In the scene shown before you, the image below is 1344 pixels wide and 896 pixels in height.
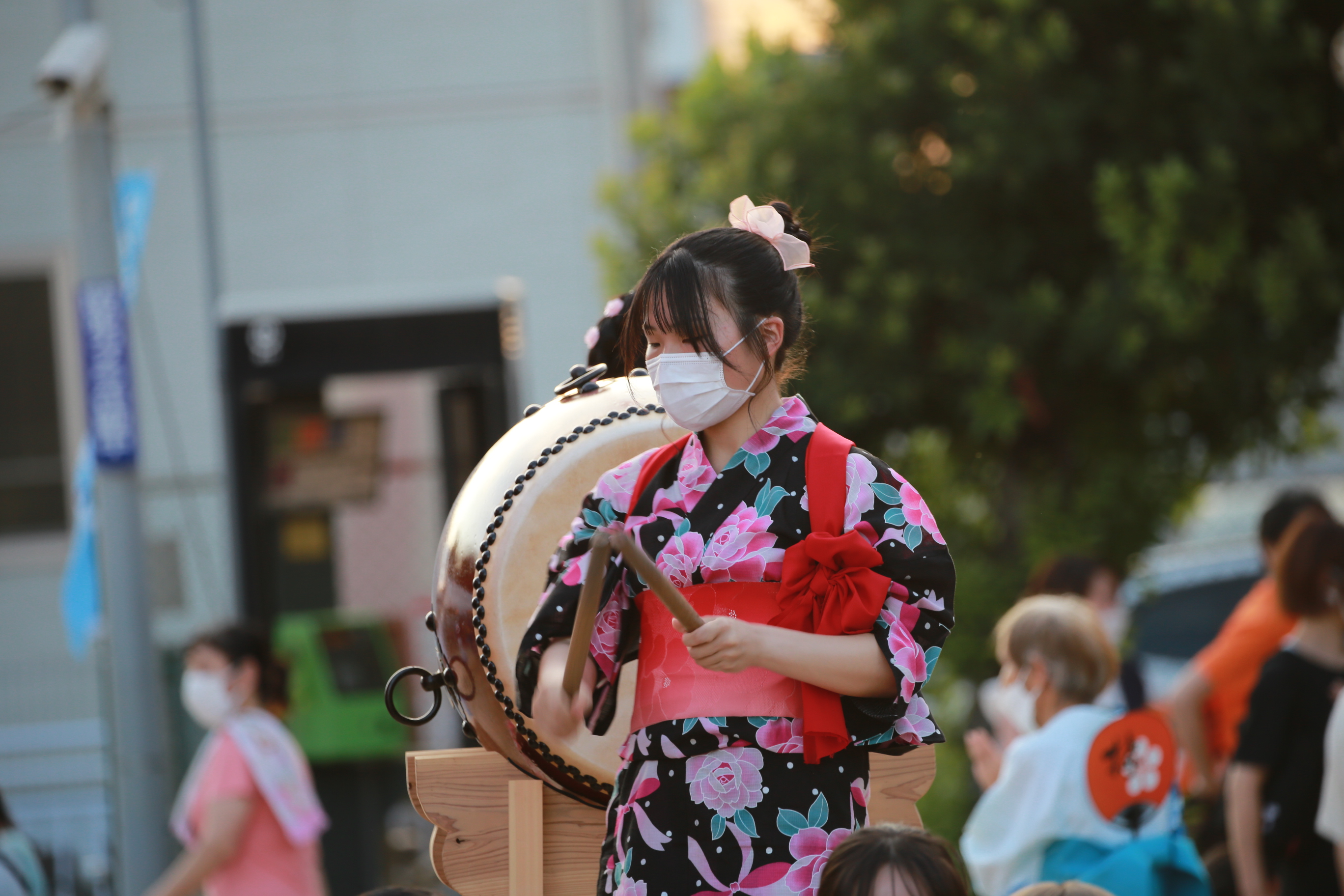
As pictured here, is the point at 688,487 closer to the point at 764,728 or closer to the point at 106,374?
the point at 764,728

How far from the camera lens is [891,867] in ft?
5.70

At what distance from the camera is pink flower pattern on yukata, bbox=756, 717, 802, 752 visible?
1.70 metres

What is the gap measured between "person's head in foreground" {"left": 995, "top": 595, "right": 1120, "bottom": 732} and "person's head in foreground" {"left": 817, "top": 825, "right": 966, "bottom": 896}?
1.30 metres

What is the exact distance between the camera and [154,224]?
9328 mm

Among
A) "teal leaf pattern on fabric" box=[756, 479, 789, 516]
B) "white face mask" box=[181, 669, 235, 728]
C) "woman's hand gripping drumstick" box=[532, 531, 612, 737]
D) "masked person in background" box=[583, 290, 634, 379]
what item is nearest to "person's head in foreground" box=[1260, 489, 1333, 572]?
"masked person in background" box=[583, 290, 634, 379]

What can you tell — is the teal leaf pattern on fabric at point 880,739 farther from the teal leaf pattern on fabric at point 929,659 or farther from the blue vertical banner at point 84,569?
the blue vertical banner at point 84,569

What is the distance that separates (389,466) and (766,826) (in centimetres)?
A: 603

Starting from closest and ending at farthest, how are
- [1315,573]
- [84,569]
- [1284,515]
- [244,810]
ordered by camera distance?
[1315,573], [244,810], [1284,515], [84,569]

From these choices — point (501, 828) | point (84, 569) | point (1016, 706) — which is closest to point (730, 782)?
point (501, 828)

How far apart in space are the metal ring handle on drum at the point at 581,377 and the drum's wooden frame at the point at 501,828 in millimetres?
597

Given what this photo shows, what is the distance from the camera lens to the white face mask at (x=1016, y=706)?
3.53 meters

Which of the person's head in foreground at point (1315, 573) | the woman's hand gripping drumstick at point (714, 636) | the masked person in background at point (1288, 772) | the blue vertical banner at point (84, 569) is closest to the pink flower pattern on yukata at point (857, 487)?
the woman's hand gripping drumstick at point (714, 636)

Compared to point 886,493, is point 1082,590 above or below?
below

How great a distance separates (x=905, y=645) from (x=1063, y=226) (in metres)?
4.11
